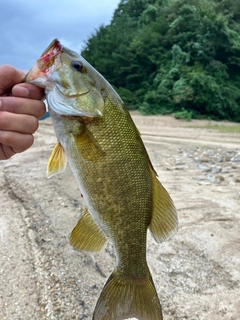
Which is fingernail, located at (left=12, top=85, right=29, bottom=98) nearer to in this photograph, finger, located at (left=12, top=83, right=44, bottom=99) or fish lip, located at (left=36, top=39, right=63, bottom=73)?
finger, located at (left=12, top=83, right=44, bottom=99)

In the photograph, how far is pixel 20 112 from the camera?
5.85ft

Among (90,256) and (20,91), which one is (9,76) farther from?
(90,256)

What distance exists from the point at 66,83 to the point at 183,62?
2075cm

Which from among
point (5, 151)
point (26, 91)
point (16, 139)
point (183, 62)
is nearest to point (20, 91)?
point (26, 91)

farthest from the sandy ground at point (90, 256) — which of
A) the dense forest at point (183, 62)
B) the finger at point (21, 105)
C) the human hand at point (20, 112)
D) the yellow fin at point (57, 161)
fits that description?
the dense forest at point (183, 62)

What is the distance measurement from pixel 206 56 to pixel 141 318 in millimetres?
21082

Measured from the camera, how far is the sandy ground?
296 cm

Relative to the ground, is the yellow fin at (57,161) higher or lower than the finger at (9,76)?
lower

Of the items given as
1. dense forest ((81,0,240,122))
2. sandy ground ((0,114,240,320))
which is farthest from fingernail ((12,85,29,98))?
dense forest ((81,0,240,122))

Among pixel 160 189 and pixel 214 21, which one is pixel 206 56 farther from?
pixel 160 189

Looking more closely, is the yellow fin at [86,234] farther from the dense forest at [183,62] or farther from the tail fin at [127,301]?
the dense forest at [183,62]

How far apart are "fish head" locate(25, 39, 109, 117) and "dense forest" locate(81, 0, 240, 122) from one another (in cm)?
1802

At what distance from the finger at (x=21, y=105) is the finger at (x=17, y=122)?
0.07 ft

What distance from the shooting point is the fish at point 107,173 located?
1.69 metres
